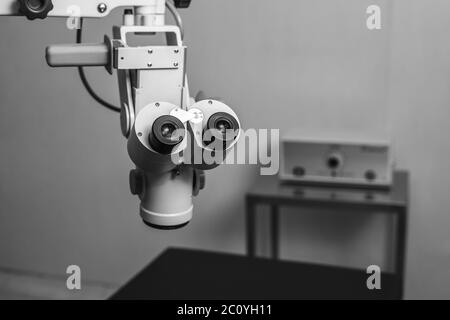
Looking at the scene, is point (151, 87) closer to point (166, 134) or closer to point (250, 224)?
point (166, 134)

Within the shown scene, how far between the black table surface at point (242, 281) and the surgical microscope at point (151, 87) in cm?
74

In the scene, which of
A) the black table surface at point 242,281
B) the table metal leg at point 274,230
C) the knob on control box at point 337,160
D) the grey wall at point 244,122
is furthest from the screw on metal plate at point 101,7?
the table metal leg at point 274,230

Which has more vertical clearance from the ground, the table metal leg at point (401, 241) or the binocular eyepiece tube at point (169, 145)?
the binocular eyepiece tube at point (169, 145)

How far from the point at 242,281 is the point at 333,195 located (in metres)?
0.72

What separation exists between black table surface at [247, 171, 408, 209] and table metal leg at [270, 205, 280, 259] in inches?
11.5

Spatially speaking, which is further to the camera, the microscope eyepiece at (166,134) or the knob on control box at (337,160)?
the knob on control box at (337,160)

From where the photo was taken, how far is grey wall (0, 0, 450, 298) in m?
2.22

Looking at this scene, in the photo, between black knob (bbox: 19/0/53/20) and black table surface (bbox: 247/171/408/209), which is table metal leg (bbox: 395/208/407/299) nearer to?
black table surface (bbox: 247/171/408/209)

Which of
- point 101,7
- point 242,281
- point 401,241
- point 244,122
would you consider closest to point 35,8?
point 101,7

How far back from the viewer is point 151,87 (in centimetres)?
63

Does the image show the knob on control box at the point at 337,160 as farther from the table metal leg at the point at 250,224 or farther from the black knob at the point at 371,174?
the table metal leg at the point at 250,224

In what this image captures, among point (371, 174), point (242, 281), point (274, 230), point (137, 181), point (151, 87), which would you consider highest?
point (151, 87)

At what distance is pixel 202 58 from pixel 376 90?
0.68 m

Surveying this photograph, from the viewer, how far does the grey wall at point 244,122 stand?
7.30 feet
